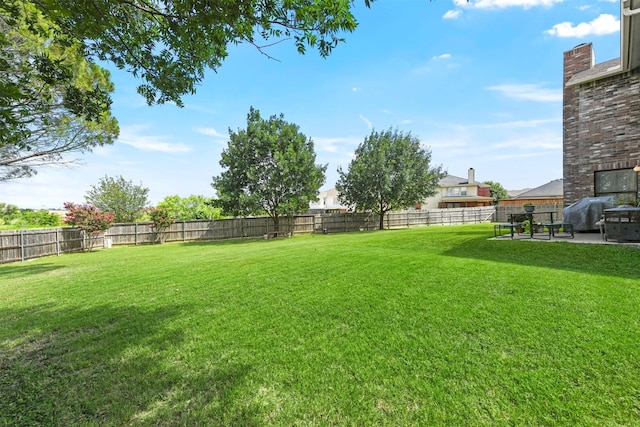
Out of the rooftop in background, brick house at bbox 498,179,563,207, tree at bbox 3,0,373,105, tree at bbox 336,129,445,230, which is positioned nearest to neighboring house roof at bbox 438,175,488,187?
brick house at bbox 498,179,563,207

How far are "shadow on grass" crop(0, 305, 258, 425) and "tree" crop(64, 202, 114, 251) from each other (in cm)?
1267

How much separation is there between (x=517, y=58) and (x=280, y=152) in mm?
11986

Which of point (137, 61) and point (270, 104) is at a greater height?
point (270, 104)

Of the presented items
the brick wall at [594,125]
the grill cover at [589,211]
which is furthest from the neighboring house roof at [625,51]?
the grill cover at [589,211]

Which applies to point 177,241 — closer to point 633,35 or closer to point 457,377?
point 457,377

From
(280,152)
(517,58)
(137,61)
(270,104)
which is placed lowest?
(137,61)

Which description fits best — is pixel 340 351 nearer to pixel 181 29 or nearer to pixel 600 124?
pixel 181 29

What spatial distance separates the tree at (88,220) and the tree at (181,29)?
1419cm

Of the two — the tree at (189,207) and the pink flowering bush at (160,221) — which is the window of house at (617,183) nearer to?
the pink flowering bush at (160,221)

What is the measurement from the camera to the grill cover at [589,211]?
28.3 ft

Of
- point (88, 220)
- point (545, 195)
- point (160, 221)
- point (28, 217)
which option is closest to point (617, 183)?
point (160, 221)

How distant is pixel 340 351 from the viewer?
2.84m

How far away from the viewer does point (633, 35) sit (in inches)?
279

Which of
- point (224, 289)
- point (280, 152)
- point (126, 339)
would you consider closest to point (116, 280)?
point (224, 289)
